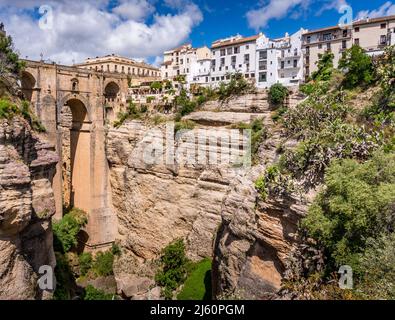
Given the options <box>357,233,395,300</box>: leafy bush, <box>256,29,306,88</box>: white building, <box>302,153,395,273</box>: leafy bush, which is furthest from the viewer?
<box>256,29,306,88</box>: white building

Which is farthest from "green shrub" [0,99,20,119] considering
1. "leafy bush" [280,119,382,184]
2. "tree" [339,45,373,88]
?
"tree" [339,45,373,88]

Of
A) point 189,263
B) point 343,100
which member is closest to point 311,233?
point 343,100

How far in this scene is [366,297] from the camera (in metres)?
7.76

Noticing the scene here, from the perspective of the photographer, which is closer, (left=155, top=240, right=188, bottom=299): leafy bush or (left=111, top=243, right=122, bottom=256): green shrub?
(left=155, top=240, right=188, bottom=299): leafy bush

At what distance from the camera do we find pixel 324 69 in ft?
89.9

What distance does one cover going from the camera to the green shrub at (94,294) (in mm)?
24256

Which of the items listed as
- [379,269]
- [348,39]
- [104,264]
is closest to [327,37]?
[348,39]

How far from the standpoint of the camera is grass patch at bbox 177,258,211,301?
2178 centimetres

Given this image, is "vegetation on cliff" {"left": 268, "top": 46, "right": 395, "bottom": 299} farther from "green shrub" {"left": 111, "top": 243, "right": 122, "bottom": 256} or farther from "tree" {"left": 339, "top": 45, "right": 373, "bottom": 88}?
"green shrub" {"left": 111, "top": 243, "right": 122, "bottom": 256}

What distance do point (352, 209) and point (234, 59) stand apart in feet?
105

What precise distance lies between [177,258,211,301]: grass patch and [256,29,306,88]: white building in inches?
761

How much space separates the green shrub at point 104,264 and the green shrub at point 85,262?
0.39 metres

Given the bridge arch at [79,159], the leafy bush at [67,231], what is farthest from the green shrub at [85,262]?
the bridge arch at [79,159]

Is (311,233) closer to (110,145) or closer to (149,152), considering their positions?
(149,152)
